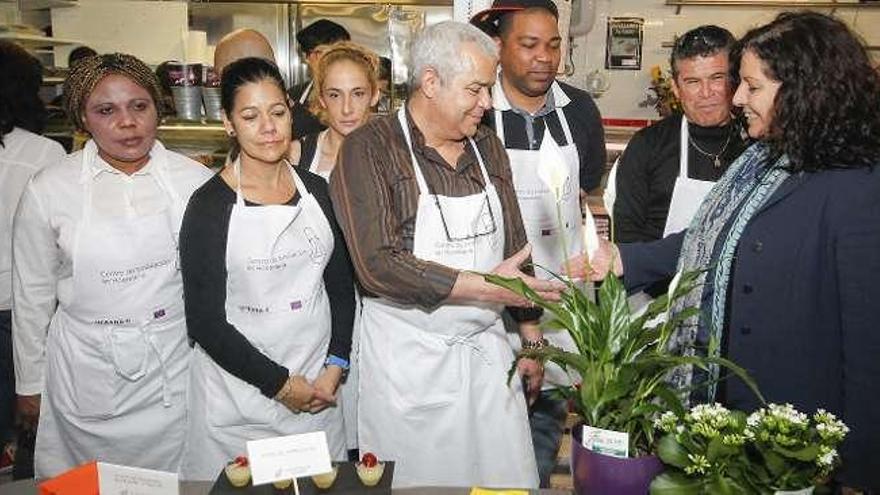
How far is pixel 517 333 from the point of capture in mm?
2393

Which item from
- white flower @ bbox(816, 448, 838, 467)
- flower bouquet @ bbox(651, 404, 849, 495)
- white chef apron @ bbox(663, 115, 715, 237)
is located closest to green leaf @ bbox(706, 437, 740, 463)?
flower bouquet @ bbox(651, 404, 849, 495)

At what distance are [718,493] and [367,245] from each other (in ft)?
3.25

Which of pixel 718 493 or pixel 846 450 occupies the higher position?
pixel 718 493

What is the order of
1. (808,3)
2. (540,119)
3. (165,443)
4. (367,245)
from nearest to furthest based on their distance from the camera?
(367,245), (165,443), (540,119), (808,3)

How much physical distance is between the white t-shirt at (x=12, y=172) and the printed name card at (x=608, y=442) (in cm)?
232

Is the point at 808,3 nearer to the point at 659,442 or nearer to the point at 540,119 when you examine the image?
the point at 540,119

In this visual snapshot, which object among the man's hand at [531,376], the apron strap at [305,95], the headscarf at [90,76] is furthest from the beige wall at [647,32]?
the headscarf at [90,76]

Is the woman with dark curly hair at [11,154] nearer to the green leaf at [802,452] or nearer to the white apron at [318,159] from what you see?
the white apron at [318,159]

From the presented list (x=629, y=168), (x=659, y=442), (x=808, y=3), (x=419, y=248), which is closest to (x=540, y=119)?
(x=629, y=168)

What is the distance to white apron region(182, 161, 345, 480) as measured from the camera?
1887mm

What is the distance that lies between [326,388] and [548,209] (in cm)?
101

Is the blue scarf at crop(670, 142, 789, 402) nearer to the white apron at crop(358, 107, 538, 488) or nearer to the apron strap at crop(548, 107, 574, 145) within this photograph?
the white apron at crop(358, 107, 538, 488)

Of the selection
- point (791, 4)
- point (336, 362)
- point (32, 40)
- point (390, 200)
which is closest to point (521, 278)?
point (390, 200)

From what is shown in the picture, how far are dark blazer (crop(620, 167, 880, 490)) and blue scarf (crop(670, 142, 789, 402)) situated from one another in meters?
0.03
